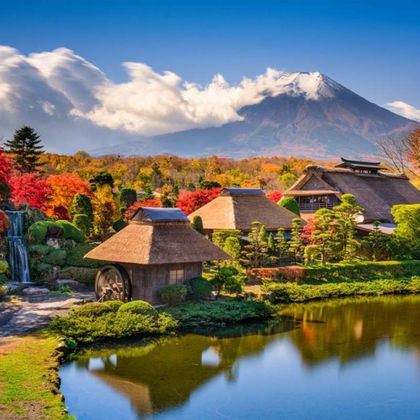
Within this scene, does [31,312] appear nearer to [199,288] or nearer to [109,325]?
[109,325]

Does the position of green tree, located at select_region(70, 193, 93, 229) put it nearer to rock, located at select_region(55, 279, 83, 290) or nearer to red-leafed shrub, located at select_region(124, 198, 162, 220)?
red-leafed shrub, located at select_region(124, 198, 162, 220)

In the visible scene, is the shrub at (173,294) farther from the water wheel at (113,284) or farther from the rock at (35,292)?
the rock at (35,292)

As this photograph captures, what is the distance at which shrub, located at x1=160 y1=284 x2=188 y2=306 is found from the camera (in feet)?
69.7

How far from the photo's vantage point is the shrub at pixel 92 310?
18.4m

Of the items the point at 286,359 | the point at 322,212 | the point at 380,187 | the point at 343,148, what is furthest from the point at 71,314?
the point at 343,148

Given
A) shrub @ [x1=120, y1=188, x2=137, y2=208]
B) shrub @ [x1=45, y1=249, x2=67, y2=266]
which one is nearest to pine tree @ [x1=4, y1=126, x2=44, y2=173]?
shrub @ [x1=120, y1=188, x2=137, y2=208]

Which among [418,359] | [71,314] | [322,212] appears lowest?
[418,359]

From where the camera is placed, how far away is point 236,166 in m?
102

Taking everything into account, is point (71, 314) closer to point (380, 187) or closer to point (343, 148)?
point (380, 187)

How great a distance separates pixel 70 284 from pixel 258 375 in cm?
1248

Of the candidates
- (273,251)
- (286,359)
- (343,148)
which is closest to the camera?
(286,359)

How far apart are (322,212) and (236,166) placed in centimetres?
7048

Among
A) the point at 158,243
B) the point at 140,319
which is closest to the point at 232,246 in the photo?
the point at 158,243

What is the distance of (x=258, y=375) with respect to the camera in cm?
1543
